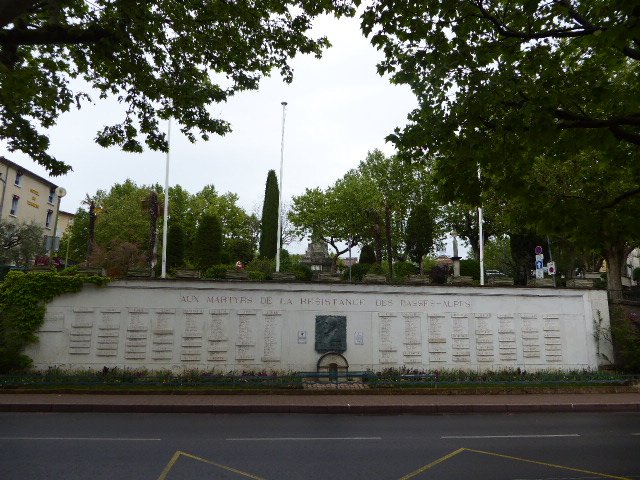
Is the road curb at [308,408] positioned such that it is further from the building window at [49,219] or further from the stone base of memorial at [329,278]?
the building window at [49,219]

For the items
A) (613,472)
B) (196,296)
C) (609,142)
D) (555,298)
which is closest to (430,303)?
(555,298)

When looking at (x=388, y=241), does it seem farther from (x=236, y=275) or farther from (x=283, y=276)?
(x=236, y=275)

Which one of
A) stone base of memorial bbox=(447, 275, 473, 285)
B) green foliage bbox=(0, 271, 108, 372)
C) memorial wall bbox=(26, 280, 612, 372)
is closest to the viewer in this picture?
green foliage bbox=(0, 271, 108, 372)

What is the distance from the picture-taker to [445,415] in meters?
12.2

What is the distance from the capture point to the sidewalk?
12.0 m

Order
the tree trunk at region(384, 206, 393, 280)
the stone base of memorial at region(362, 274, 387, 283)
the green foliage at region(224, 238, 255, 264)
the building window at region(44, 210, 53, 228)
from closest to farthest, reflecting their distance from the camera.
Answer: the stone base of memorial at region(362, 274, 387, 283) < the tree trunk at region(384, 206, 393, 280) < the green foliage at region(224, 238, 255, 264) < the building window at region(44, 210, 53, 228)

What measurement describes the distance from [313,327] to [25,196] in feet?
137

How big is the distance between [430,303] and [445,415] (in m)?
6.23

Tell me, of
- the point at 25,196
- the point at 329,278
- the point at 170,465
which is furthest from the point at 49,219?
the point at 170,465

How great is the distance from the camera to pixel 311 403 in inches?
501

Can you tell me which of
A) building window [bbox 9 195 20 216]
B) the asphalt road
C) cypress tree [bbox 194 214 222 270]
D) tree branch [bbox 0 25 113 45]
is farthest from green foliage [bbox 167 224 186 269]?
tree branch [bbox 0 25 113 45]

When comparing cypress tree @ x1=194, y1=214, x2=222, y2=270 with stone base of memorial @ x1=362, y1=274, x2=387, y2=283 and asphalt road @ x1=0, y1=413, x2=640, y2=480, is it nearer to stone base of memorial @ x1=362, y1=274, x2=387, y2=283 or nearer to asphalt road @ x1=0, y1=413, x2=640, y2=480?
stone base of memorial @ x1=362, y1=274, x2=387, y2=283

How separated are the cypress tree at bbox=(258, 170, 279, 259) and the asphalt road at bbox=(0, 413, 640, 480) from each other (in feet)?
87.5

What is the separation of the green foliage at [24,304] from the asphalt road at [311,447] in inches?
184
